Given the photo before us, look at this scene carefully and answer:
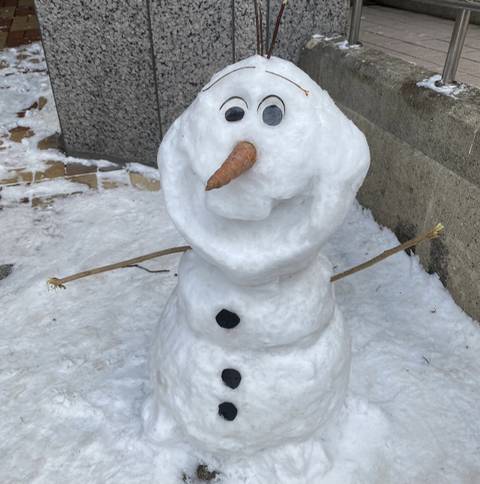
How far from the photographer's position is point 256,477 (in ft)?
6.13

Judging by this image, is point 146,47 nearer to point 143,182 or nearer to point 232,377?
point 143,182

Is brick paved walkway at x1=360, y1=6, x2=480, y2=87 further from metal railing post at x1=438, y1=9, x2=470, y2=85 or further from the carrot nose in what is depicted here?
the carrot nose

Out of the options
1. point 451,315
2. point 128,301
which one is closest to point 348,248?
point 451,315

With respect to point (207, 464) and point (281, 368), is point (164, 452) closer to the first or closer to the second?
point (207, 464)

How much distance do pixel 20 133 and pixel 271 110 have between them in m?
3.77

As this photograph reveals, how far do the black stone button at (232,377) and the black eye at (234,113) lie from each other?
0.79 metres

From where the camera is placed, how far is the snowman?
131cm

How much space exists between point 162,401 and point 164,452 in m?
0.21

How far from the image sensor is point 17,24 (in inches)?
298

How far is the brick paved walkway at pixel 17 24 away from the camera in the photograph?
6.89 metres

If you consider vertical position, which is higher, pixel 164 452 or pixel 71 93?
pixel 71 93

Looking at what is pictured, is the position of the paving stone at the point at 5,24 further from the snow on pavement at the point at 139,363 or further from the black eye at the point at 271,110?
the black eye at the point at 271,110

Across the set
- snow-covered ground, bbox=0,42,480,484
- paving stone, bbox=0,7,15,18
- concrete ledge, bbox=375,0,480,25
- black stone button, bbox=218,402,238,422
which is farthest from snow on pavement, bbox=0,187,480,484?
paving stone, bbox=0,7,15,18

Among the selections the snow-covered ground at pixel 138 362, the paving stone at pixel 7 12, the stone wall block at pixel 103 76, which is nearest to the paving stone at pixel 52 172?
the stone wall block at pixel 103 76
